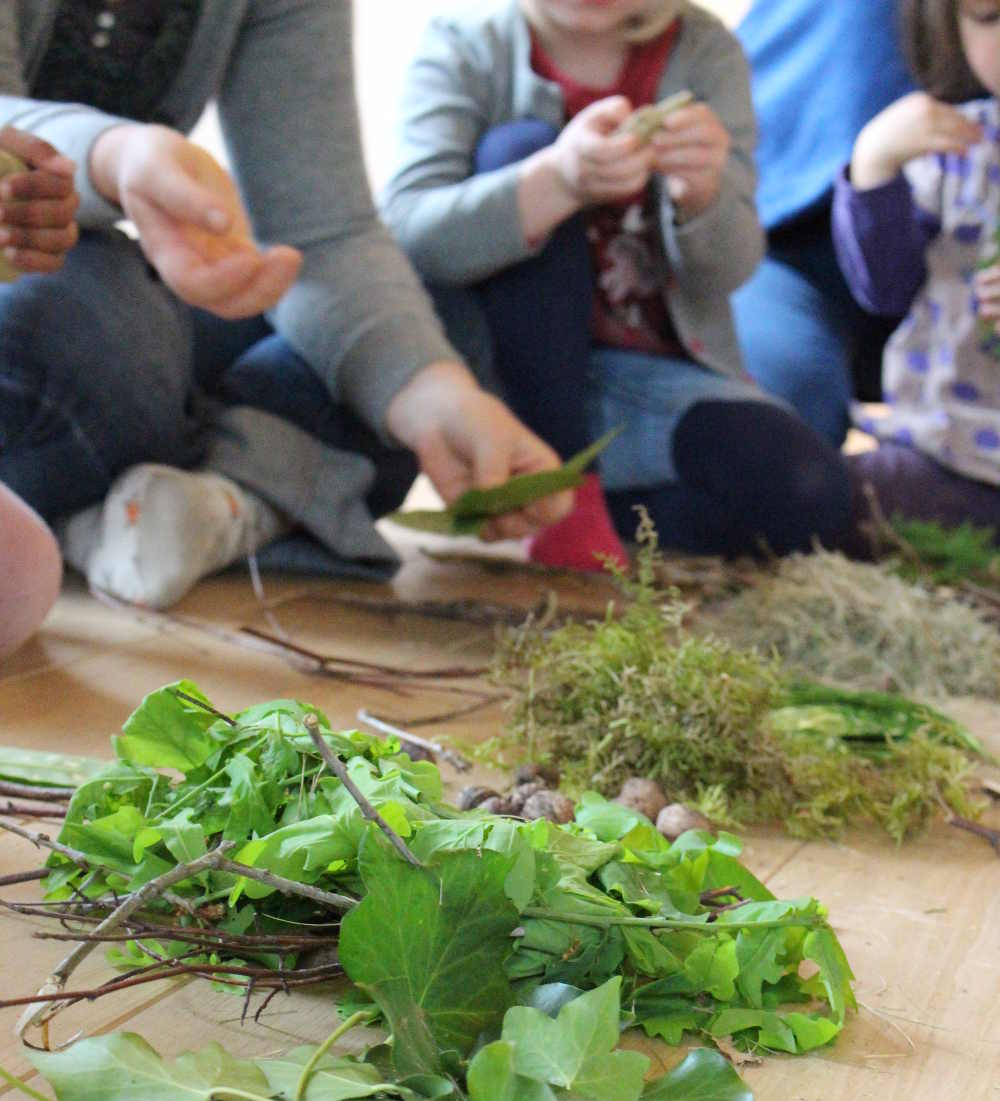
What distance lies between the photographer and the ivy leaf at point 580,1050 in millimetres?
387

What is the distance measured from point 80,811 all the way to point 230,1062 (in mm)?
169

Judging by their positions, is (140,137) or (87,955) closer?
(87,955)

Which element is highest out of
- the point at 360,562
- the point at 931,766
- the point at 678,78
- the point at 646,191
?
the point at 678,78

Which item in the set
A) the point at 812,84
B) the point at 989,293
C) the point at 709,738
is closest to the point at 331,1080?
the point at 709,738

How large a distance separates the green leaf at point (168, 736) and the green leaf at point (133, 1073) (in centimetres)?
15

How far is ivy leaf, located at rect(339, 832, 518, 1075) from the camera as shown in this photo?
16.4 inches

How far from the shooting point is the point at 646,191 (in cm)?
143

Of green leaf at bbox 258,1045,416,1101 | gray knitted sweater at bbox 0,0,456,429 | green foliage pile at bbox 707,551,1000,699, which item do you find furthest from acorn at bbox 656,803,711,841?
gray knitted sweater at bbox 0,0,456,429

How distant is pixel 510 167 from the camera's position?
1.30m

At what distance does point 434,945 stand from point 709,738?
327 mm

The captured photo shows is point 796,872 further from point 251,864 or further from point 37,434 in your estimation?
point 37,434

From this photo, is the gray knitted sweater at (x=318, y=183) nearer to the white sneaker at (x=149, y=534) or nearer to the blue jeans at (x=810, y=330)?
the white sneaker at (x=149, y=534)

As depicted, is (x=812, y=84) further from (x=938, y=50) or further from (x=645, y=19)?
(x=645, y=19)

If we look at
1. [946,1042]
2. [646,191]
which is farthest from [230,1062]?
[646,191]
